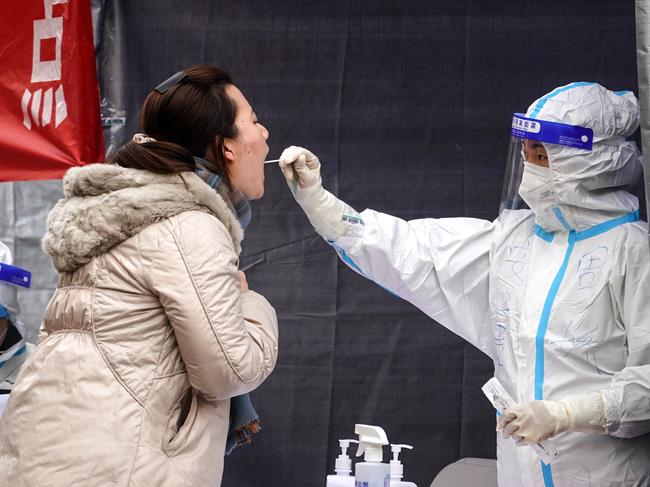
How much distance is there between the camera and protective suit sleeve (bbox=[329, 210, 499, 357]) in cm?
238

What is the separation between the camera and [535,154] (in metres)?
2.31

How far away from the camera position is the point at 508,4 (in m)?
3.01

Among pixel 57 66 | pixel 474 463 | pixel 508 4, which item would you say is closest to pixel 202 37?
pixel 57 66

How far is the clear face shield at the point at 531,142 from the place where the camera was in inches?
87.5

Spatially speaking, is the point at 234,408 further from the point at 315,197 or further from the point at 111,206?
the point at 315,197

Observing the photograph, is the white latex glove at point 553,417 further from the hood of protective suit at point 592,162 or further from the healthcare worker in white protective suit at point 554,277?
the hood of protective suit at point 592,162

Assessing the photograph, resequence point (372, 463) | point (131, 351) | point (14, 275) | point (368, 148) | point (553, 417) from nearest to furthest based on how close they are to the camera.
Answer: point (131, 351) → point (553, 417) → point (372, 463) → point (14, 275) → point (368, 148)

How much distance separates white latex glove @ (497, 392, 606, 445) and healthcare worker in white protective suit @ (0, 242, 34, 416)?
1.63m

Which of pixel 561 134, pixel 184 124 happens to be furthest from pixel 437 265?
pixel 184 124

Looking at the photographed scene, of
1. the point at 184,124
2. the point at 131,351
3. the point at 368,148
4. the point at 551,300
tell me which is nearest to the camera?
the point at 131,351

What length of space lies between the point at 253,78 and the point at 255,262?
60 centimetres

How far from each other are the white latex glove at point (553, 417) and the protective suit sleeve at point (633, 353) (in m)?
0.02

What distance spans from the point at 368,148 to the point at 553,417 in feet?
4.31

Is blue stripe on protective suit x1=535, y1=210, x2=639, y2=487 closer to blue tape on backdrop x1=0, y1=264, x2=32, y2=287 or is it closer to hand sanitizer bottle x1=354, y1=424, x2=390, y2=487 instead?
hand sanitizer bottle x1=354, y1=424, x2=390, y2=487
